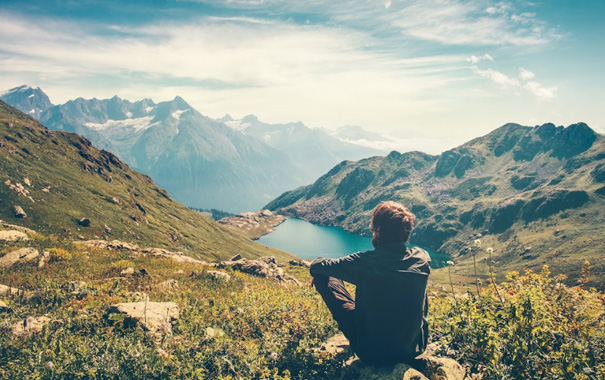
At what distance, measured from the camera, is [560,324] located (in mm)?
7891

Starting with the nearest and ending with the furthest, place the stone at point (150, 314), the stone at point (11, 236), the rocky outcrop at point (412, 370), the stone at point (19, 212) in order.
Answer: the rocky outcrop at point (412, 370), the stone at point (150, 314), the stone at point (11, 236), the stone at point (19, 212)

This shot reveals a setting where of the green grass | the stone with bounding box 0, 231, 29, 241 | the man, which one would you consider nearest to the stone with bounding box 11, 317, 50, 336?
the green grass

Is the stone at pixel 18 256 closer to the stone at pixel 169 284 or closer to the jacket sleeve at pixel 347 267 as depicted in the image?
the stone at pixel 169 284

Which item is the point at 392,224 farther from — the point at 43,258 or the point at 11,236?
the point at 11,236

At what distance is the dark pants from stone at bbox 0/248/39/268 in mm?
15505

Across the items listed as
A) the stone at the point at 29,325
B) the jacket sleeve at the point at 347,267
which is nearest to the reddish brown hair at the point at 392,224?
the jacket sleeve at the point at 347,267

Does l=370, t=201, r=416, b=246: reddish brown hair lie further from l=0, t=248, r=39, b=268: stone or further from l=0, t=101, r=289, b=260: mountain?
l=0, t=101, r=289, b=260: mountain

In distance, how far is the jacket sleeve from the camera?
8398 mm

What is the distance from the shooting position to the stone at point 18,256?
14969 mm

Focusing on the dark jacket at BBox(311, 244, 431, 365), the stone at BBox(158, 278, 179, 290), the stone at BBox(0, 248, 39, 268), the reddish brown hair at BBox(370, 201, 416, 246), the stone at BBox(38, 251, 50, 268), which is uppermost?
the reddish brown hair at BBox(370, 201, 416, 246)

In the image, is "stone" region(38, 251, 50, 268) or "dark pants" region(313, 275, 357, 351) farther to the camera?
"stone" region(38, 251, 50, 268)

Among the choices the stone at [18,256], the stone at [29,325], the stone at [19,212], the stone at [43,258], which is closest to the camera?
the stone at [29,325]

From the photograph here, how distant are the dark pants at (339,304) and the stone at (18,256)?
1551cm

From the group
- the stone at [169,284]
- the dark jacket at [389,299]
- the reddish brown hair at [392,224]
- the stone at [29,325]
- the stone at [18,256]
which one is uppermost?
the reddish brown hair at [392,224]
